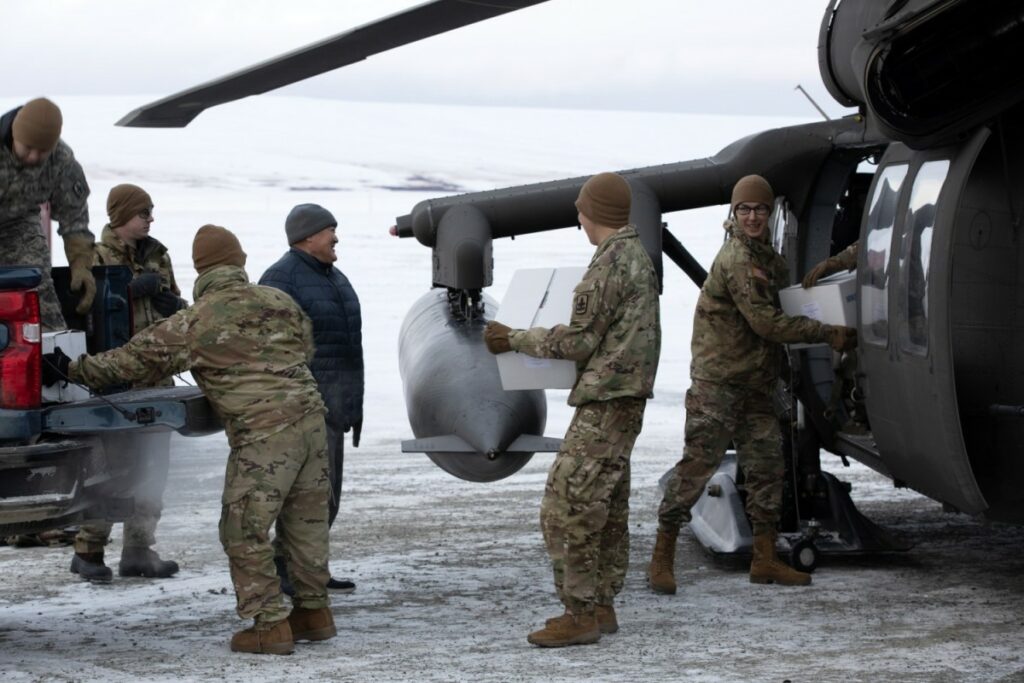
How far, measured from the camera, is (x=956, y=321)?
6.80m

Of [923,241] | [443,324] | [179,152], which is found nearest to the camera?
[923,241]

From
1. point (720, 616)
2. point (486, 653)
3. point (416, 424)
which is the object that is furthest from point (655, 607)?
point (416, 424)

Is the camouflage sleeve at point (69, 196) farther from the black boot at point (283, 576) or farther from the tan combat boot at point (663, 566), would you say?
the tan combat boot at point (663, 566)

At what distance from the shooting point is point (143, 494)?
7.11m

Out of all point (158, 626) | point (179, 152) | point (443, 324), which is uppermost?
point (179, 152)

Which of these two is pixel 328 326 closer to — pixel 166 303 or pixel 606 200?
pixel 166 303

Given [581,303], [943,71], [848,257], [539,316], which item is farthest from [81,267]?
[943,71]

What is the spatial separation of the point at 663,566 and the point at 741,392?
96cm

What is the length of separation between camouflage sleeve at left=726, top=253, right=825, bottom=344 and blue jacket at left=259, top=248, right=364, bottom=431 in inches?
73.8

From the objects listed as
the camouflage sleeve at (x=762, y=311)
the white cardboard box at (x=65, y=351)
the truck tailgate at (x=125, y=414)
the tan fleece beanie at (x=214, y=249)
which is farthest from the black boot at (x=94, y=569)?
the camouflage sleeve at (x=762, y=311)

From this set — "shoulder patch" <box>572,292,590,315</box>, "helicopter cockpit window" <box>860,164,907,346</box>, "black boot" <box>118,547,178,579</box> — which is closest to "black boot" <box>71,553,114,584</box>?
"black boot" <box>118,547,178,579</box>

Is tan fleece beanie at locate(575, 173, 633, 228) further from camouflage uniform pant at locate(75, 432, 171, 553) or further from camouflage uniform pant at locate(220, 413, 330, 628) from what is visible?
camouflage uniform pant at locate(75, 432, 171, 553)

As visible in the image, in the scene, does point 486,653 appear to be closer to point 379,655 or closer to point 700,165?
point 379,655

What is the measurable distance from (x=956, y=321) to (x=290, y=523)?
2.99 m
